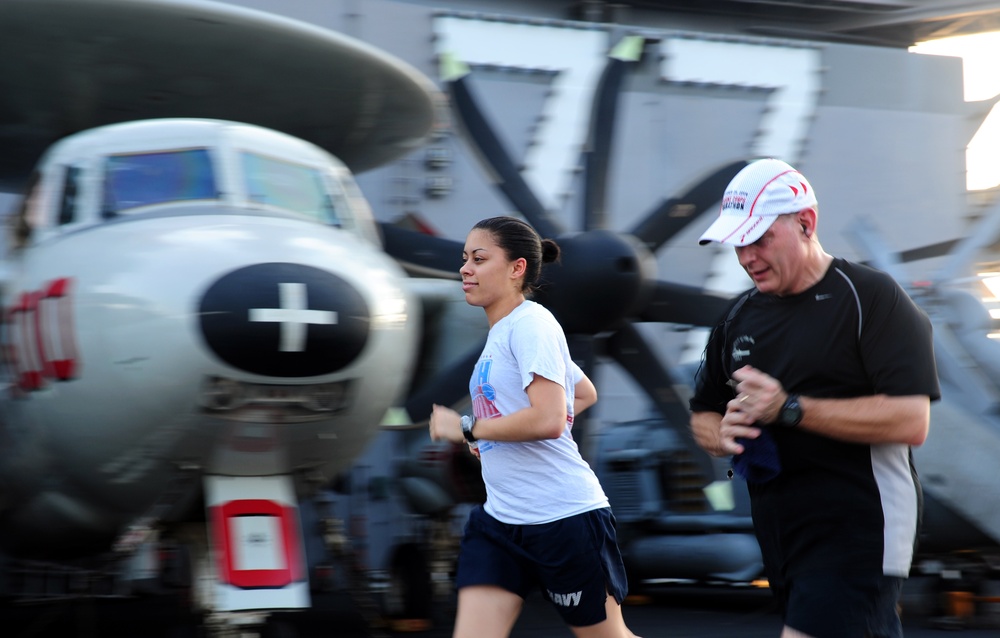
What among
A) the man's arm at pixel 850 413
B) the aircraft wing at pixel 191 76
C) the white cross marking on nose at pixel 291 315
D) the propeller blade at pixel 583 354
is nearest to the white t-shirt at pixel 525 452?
the man's arm at pixel 850 413

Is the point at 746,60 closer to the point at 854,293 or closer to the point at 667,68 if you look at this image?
the point at 667,68

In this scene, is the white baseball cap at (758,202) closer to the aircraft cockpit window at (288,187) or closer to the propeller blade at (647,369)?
the aircraft cockpit window at (288,187)

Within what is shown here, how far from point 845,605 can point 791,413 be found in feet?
1.49

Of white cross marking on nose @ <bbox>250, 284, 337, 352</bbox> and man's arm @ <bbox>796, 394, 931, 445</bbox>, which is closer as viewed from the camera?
man's arm @ <bbox>796, 394, 931, 445</bbox>

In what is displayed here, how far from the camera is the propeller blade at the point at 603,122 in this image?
31.7 feet

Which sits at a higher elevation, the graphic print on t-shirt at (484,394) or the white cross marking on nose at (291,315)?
the white cross marking on nose at (291,315)

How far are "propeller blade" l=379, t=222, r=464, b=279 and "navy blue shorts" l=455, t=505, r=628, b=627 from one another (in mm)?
5945

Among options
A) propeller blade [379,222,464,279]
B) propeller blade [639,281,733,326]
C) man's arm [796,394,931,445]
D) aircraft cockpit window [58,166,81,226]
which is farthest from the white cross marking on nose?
propeller blade [639,281,733,326]

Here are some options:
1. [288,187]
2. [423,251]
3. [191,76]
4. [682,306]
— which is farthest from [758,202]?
[682,306]

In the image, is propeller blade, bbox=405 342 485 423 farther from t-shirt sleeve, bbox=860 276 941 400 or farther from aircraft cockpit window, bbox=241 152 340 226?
t-shirt sleeve, bbox=860 276 941 400

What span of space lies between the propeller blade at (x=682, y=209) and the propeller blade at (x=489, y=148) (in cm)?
83

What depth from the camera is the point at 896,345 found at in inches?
105

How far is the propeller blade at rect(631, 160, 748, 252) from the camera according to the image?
964 cm

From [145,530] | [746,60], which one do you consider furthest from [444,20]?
[145,530]
